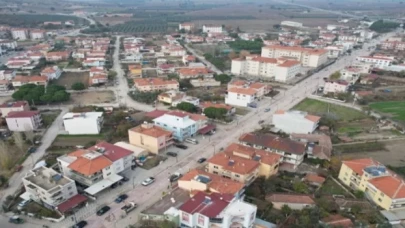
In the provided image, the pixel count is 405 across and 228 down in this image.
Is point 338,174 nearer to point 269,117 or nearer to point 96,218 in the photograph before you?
point 269,117

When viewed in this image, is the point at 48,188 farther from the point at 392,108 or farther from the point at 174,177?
the point at 392,108

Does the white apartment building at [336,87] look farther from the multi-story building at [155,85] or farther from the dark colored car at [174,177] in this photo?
the dark colored car at [174,177]

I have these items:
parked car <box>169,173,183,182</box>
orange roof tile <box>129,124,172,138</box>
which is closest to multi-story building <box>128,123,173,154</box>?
A: orange roof tile <box>129,124,172,138</box>

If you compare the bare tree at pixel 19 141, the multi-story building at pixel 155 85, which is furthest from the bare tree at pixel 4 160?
the multi-story building at pixel 155 85

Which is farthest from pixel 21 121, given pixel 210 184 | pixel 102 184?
pixel 210 184

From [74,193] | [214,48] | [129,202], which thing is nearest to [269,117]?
[129,202]

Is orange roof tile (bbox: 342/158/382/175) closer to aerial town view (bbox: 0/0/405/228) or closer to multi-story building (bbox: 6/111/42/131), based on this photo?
aerial town view (bbox: 0/0/405/228)
